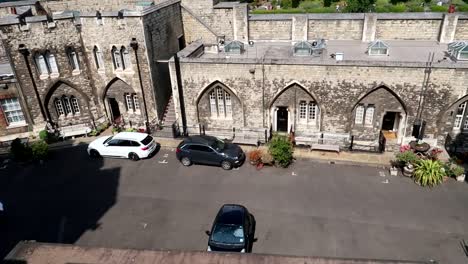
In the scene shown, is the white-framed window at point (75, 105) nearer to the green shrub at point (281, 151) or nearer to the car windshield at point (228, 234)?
the green shrub at point (281, 151)

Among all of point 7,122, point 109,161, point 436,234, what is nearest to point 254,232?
point 436,234

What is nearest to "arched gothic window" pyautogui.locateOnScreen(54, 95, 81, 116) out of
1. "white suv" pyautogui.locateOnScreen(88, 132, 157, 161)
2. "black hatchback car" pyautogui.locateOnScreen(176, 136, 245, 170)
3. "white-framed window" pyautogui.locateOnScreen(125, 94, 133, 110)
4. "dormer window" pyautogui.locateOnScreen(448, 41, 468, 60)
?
"white-framed window" pyautogui.locateOnScreen(125, 94, 133, 110)

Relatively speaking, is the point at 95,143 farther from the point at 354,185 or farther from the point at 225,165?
the point at 354,185

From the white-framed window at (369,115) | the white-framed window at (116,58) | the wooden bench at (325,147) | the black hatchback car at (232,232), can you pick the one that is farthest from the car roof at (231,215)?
the white-framed window at (116,58)

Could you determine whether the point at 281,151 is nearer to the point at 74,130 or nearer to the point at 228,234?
the point at 228,234

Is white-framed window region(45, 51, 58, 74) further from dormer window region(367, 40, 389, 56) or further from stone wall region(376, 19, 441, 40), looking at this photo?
stone wall region(376, 19, 441, 40)

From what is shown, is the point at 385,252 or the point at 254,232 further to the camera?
the point at 254,232

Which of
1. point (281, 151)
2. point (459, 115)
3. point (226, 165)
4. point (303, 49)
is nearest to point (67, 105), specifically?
point (226, 165)
